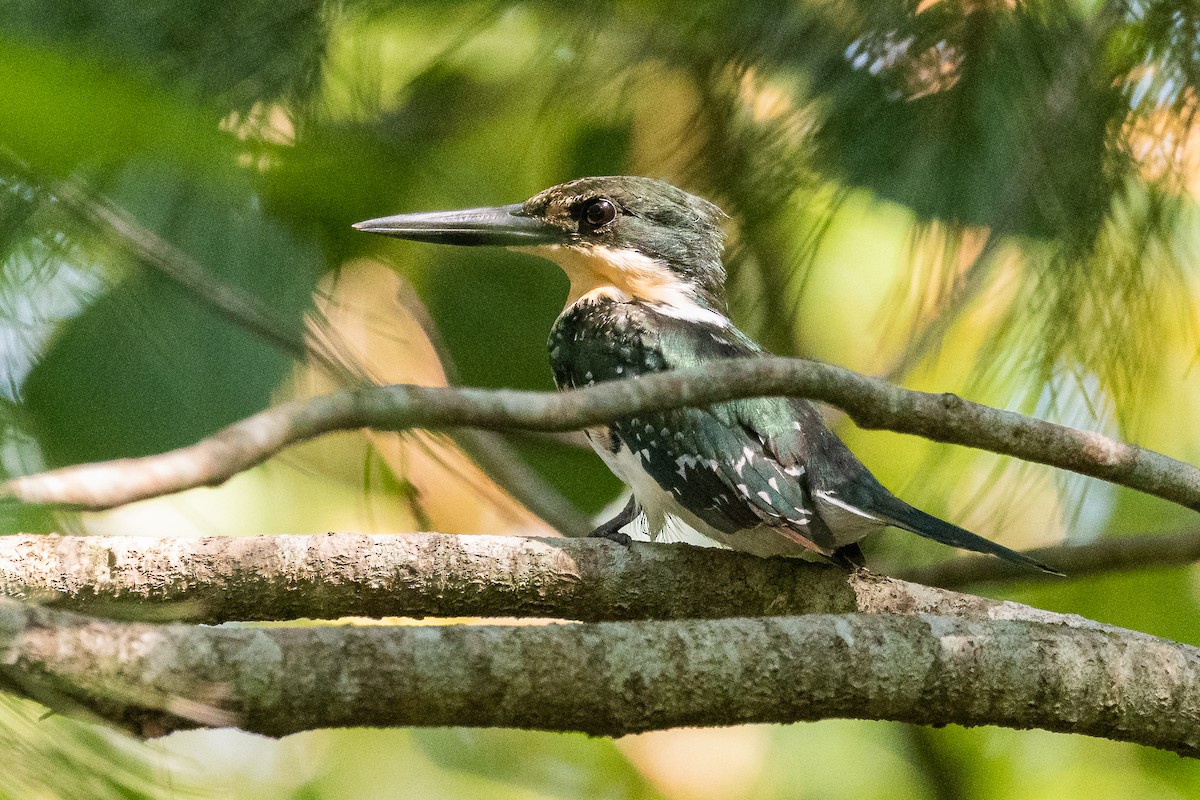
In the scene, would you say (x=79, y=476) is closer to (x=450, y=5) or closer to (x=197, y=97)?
(x=197, y=97)

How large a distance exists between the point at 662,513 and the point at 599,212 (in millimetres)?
733

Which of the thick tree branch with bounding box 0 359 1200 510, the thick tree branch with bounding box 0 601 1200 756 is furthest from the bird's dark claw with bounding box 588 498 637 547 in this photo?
the thick tree branch with bounding box 0 359 1200 510

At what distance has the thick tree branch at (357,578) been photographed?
1.78 meters

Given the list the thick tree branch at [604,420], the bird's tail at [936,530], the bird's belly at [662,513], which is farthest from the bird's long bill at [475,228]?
the bird's tail at [936,530]

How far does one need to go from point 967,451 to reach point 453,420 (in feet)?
6.48

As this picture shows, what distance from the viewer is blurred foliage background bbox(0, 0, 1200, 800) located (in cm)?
141

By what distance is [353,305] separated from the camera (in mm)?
2195

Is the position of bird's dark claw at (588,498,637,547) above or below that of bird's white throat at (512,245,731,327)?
below

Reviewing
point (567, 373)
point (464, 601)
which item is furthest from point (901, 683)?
point (567, 373)

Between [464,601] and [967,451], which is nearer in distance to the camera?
[464,601]

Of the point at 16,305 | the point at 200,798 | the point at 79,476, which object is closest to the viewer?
the point at 79,476

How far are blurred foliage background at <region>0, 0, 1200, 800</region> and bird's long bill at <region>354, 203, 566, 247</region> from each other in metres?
0.04

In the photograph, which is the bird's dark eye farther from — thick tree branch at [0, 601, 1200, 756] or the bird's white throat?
thick tree branch at [0, 601, 1200, 756]

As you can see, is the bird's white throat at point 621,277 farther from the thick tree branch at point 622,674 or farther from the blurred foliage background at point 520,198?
the thick tree branch at point 622,674
